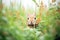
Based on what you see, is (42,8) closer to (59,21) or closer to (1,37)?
(59,21)

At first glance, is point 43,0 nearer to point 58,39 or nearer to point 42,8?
point 42,8

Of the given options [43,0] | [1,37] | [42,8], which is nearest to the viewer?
[1,37]

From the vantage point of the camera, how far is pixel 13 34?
56 centimetres

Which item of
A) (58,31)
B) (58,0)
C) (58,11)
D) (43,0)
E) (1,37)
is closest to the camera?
(1,37)

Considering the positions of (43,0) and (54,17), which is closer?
(54,17)

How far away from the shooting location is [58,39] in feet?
2.55

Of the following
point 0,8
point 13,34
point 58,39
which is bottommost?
point 58,39

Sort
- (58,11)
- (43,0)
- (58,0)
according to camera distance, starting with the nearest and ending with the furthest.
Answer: (58,11) < (58,0) < (43,0)

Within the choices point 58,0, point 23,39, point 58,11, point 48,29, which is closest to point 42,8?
point 58,0

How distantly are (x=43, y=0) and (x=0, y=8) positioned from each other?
2.74ft

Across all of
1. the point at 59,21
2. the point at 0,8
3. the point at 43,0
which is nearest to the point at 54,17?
the point at 59,21

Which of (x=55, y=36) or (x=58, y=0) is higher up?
(x=58, y=0)

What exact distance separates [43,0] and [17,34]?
83cm

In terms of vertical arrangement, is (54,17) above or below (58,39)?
above
